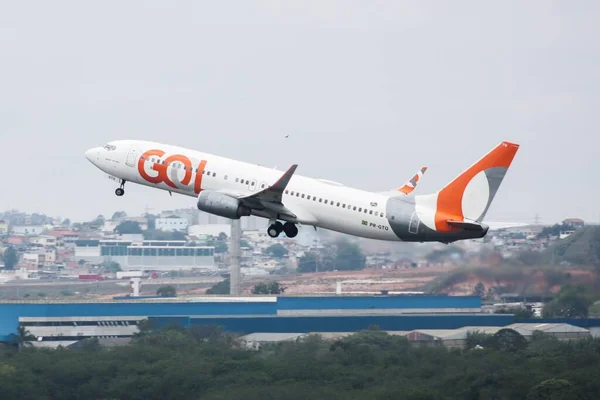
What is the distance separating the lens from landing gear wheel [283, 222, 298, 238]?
8562 centimetres

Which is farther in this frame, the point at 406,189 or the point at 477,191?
the point at 406,189

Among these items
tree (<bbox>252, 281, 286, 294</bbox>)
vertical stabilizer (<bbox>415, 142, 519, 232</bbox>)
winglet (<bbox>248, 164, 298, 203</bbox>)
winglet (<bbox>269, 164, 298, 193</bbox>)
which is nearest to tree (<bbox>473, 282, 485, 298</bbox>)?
vertical stabilizer (<bbox>415, 142, 519, 232</bbox>)

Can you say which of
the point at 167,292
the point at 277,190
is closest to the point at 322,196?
the point at 277,190

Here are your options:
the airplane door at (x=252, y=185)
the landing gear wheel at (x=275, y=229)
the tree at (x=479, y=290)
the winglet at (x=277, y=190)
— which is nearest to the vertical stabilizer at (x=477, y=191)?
the winglet at (x=277, y=190)

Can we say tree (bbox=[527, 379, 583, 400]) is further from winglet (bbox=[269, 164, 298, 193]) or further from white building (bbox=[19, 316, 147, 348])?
white building (bbox=[19, 316, 147, 348])

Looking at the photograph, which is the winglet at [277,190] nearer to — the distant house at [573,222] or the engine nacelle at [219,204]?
the engine nacelle at [219,204]

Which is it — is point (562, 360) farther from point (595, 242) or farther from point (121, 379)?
point (121, 379)

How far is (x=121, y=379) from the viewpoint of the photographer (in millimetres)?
95750

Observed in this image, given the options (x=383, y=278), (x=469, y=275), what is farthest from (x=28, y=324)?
(x=469, y=275)

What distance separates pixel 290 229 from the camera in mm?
85688

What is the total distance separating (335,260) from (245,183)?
79705 millimetres

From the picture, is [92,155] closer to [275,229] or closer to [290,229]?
[275,229]

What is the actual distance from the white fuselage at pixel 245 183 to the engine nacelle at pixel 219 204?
1.31 meters

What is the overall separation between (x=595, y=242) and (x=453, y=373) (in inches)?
546
